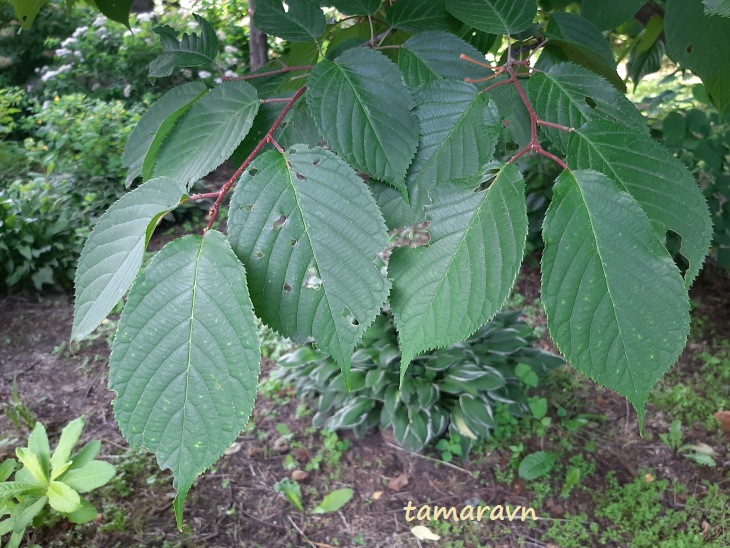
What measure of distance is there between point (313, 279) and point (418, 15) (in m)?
0.45

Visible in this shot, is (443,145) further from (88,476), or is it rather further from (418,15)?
(88,476)

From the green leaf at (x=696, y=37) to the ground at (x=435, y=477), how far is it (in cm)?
174

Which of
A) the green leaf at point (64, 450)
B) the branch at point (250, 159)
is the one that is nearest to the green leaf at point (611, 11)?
the branch at point (250, 159)

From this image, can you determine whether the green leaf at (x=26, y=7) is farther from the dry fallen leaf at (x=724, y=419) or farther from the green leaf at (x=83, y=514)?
the dry fallen leaf at (x=724, y=419)

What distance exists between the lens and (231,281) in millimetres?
467

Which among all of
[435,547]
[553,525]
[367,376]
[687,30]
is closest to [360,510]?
[435,547]

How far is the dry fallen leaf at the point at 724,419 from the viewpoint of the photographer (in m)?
2.58

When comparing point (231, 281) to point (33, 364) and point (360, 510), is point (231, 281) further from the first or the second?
point (33, 364)

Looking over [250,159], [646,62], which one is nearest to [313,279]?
[250,159]

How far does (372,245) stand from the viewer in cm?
A: 50

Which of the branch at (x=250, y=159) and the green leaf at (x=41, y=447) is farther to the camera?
the green leaf at (x=41, y=447)

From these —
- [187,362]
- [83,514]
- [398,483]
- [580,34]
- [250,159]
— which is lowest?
[398,483]

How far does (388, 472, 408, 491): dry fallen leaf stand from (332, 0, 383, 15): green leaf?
6.58ft

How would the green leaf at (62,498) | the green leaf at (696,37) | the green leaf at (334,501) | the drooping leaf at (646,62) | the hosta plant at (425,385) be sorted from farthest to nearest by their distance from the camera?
the hosta plant at (425,385)
the green leaf at (334,501)
the green leaf at (62,498)
the drooping leaf at (646,62)
the green leaf at (696,37)
